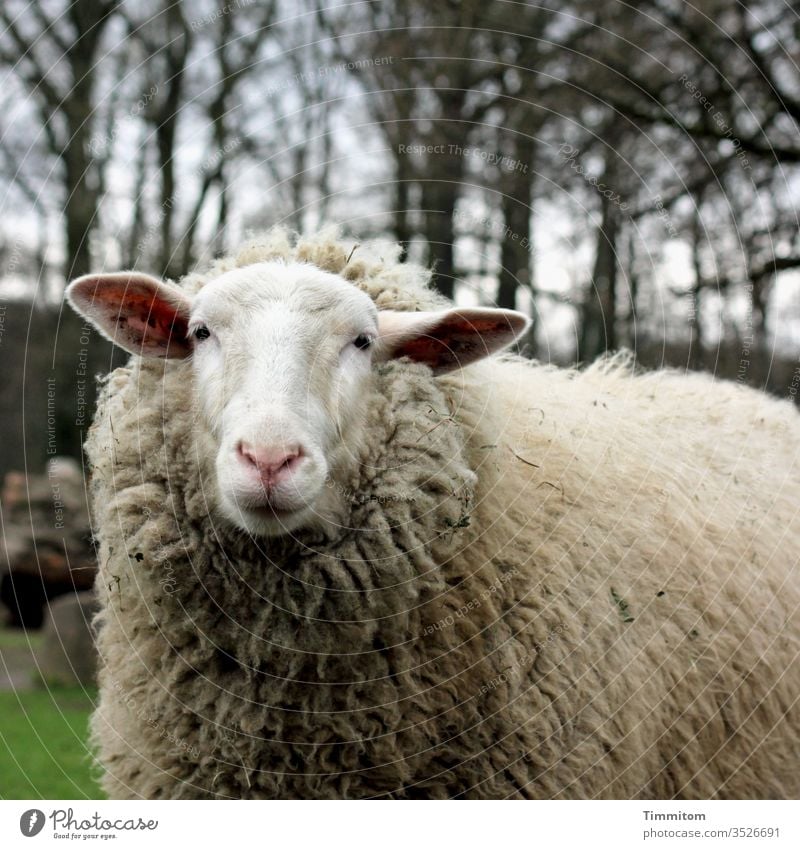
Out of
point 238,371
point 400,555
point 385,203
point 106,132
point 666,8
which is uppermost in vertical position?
point 666,8

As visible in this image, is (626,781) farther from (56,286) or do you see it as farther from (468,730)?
(56,286)

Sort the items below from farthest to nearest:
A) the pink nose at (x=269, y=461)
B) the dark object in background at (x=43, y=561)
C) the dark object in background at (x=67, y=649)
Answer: the dark object in background at (x=43, y=561) → the dark object in background at (x=67, y=649) → the pink nose at (x=269, y=461)

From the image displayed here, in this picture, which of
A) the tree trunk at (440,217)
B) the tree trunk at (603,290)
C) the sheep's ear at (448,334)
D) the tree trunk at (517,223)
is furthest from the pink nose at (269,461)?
the tree trunk at (440,217)

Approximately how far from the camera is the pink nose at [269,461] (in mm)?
2834

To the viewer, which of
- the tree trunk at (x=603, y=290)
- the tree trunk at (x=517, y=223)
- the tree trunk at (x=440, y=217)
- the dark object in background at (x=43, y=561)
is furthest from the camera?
the dark object in background at (x=43, y=561)

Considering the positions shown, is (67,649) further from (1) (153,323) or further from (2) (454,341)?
(2) (454,341)

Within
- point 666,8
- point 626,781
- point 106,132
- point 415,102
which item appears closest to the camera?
point 626,781

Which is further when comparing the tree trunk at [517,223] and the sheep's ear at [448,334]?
the tree trunk at [517,223]

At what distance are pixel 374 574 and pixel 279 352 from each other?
34.8 inches

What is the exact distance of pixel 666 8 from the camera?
847 centimetres

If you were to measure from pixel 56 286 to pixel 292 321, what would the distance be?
12.7m

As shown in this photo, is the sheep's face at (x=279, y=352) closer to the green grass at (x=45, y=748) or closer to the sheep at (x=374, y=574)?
the sheep at (x=374, y=574)

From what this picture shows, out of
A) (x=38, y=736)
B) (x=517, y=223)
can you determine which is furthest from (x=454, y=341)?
(x=38, y=736)

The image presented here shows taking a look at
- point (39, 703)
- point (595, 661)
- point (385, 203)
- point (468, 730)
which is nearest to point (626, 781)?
point (595, 661)
